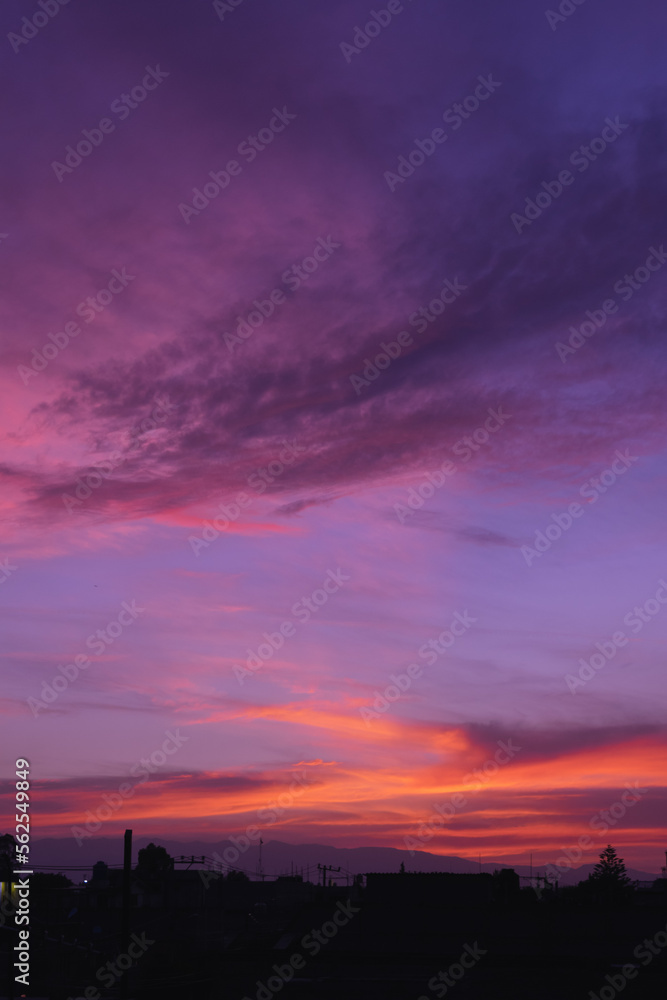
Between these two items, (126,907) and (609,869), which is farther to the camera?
(609,869)

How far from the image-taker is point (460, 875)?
72125 millimetres

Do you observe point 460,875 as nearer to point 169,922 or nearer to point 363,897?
point 363,897

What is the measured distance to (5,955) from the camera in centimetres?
5244

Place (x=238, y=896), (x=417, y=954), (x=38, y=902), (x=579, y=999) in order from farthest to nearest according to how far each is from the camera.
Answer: (x=238, y=896), (x=38, y=902), (x=417, y=954), (x=579, y=999)

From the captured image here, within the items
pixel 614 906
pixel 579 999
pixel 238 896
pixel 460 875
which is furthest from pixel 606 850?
pixel 579 999

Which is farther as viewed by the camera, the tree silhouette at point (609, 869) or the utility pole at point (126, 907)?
the tree silhouette at point (609, 869)

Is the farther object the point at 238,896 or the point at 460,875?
the point at 238,896

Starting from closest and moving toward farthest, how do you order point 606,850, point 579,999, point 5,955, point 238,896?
point 579,999 < point 5,955 < point 238,896 < point 606,850

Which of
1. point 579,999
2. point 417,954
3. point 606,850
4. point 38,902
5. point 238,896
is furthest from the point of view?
point 606,850

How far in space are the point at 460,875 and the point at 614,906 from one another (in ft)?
63.4

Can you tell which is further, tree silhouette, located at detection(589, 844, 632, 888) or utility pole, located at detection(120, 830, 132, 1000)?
tree silhouette, located at detection(589, 844, 632, 888)

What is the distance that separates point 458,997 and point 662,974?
9862mm

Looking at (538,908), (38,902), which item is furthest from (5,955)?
(538,908)

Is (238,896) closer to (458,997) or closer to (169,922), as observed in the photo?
(169,922)
